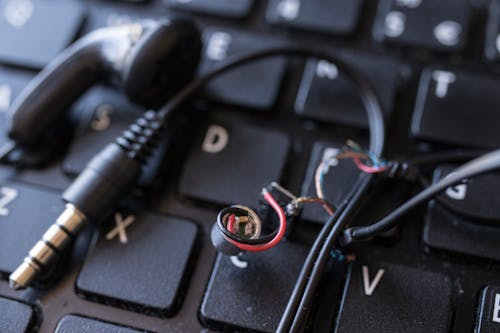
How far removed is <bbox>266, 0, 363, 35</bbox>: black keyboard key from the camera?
55 centimetres

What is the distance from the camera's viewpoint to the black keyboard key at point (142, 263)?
1.50ft

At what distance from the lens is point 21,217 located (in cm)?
50

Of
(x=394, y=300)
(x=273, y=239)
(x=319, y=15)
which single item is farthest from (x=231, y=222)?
(x=319, y=15)

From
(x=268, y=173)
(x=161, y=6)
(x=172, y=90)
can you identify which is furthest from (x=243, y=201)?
(x=161, y=6)

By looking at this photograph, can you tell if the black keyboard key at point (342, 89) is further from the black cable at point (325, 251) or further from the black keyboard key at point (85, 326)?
the black keyboard key at point (85, 326)

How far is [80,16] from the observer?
583 mm

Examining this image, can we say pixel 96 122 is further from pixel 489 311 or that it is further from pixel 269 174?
pixel 489 311

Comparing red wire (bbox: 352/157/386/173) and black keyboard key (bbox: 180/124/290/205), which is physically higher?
red wire (bbox: 352/157/386/173)

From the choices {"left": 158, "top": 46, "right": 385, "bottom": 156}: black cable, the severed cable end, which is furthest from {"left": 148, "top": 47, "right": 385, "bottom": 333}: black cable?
the severed cable end

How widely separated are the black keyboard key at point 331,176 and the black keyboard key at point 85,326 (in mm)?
179

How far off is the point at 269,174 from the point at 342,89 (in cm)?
11

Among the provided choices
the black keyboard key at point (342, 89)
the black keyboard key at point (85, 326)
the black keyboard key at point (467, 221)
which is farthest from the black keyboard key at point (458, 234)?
the black keyboard key at point (85, 326)

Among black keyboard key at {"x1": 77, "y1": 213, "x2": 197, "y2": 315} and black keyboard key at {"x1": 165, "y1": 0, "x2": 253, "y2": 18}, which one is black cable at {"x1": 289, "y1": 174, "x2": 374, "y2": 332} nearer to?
black keyboard key at {"x1": 77, "y1": 213, "x2": 197, "y2": 315}

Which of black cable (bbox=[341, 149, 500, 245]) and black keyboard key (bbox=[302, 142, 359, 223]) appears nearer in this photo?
black cable (bbox=[341, 149, 500, 245])
